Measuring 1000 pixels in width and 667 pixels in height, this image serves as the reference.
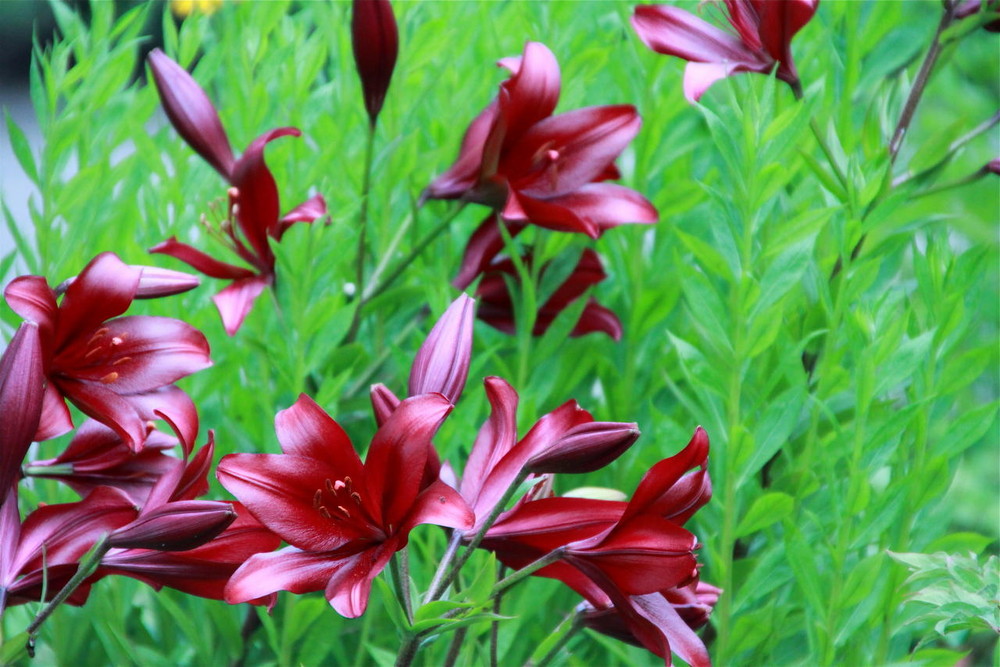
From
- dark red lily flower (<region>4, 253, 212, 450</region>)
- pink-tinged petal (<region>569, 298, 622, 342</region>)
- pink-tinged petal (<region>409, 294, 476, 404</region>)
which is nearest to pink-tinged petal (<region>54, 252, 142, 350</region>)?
dark red lily flower (<region>4, 253, 212, 450</region>)

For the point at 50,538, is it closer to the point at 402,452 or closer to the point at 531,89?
the point at 402,452

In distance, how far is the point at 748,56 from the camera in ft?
1.54

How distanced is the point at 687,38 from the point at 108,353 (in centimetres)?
27

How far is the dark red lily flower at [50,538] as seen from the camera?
0.34 m

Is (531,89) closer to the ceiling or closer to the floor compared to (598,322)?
closer to the ceiling

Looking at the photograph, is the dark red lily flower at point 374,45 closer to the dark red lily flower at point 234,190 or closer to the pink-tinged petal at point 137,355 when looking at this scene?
the dark red lily flower at point 234,190

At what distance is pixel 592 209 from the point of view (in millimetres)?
482

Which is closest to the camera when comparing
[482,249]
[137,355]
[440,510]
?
[440,510]

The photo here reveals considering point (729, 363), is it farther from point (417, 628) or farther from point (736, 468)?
point (417, 628)

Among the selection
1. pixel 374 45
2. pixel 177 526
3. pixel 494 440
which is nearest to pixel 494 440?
pixel 494 440

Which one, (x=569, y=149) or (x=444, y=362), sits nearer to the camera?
(x=444, y=362)

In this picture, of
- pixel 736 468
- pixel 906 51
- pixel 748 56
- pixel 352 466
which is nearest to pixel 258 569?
pixel 352 466

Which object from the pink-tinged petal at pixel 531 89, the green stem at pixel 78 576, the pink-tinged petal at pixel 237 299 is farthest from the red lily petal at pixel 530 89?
the green stem at pixel 78 576

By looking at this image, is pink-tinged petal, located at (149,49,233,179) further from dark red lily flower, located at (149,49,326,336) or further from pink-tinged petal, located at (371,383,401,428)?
pink-tinged petal, located at (371,383,401,428)
